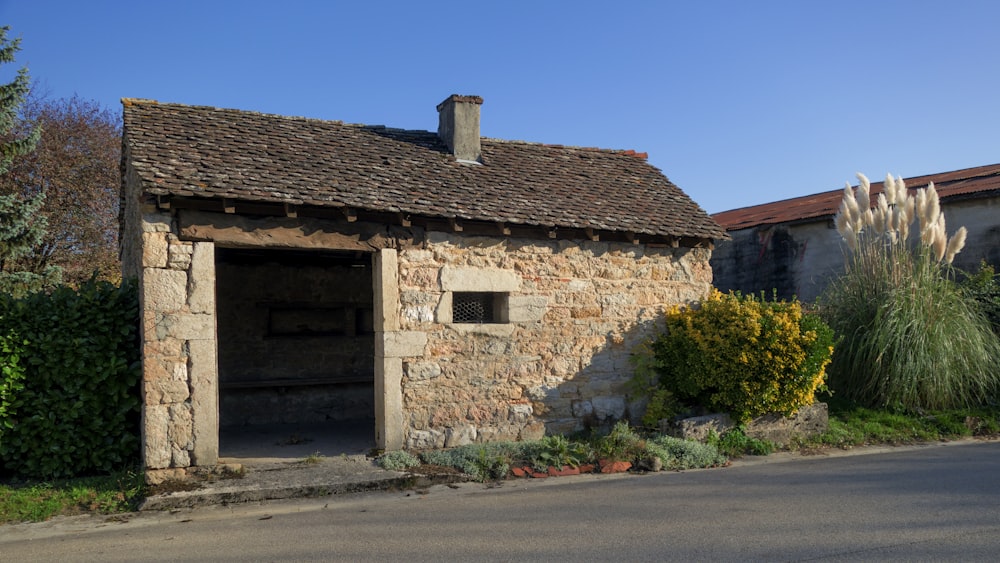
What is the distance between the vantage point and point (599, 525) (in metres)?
5.32

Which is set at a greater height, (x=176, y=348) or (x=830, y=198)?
(x=830, y=198)

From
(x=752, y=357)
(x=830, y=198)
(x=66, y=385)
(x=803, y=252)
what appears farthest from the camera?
(x=830, y=198)

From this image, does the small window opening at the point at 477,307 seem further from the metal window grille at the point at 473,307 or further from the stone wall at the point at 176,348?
the stone wall at the point at 176,348

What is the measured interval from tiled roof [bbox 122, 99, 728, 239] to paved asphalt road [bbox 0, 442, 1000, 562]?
3131 millimetres

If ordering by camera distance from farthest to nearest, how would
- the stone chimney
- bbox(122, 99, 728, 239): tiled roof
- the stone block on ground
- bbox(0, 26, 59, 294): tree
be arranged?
bbox(0, 26, 59, 294): tree, the stone chimney, the stone block on ground, bbox(122, 99, 728, 239): tiled roof

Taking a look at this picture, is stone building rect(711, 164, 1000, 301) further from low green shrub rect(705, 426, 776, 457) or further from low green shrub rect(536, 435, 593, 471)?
low green shrub rect(536, 435, 593, 471)

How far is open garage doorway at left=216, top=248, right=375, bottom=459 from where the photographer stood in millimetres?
10633

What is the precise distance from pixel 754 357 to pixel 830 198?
988 cm

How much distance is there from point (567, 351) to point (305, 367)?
4.75 m

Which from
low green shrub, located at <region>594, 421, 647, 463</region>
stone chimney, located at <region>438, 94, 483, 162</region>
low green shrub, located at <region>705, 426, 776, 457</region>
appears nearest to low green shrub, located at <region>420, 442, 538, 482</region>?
low green shrub, located at <region>594, 421, 647, 463</region>

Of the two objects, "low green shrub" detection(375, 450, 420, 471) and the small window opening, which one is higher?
the small window opening

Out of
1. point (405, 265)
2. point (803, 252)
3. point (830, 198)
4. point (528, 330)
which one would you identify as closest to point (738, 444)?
point (528, 330)

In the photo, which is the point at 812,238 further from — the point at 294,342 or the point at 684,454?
the point at 294,342

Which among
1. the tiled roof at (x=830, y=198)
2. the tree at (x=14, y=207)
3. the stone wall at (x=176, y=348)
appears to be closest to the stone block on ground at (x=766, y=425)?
the stone wall at (x=176, y=348)
